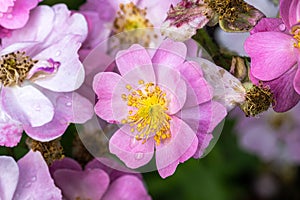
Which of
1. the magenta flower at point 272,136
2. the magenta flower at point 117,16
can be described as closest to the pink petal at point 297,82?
the magenta flower at point 117,16

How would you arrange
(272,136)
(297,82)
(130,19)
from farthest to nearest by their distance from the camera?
1. (272,136)
2. (130,19)
3. (297,82)

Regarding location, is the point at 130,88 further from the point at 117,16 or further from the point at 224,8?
the point at 117,16

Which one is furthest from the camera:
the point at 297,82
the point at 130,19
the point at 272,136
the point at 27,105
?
the point at 272,136

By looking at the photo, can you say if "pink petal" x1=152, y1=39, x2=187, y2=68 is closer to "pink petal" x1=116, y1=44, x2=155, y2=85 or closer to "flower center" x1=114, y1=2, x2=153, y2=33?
"pink petal" x1=116, y1=44, x2=155, y2=85

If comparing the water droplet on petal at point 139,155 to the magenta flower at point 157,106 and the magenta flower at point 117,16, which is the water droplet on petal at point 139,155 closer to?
the magenta flower at point 157,106

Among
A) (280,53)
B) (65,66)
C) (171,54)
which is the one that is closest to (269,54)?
(280,53)

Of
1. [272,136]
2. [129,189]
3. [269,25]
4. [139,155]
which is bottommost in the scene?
[272,136]

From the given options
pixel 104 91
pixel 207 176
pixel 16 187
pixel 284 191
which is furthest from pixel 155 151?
pixel 284 191

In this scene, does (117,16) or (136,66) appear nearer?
(136,66)

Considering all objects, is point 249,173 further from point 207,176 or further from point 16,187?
point 16,187
